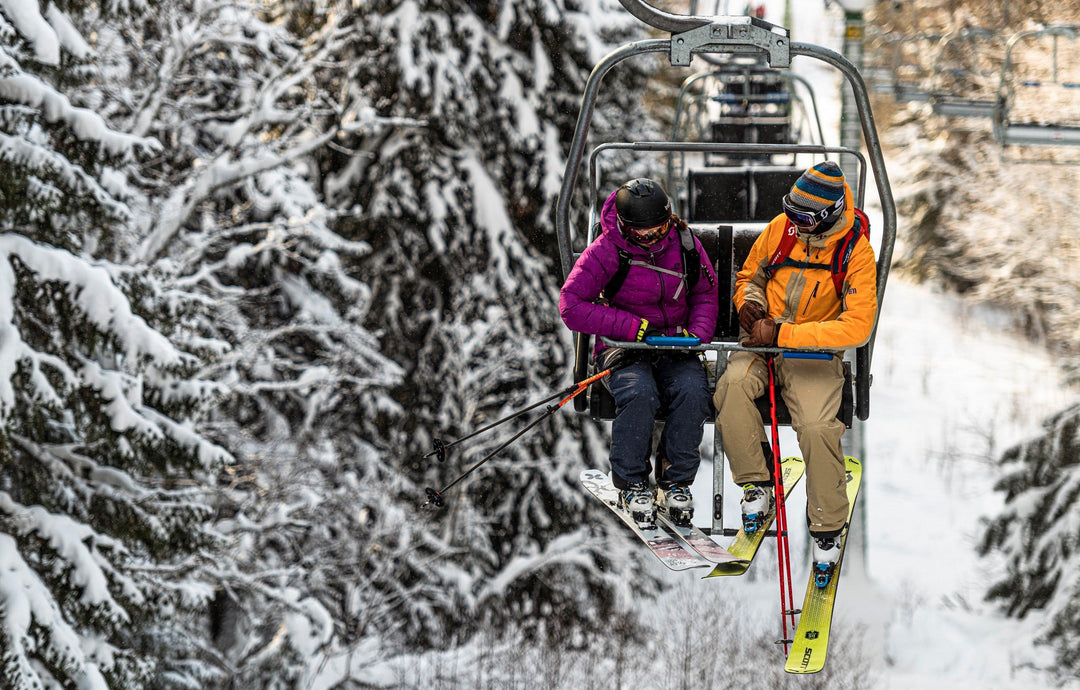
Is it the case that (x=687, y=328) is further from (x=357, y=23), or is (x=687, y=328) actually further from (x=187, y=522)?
(x=357, y=23)

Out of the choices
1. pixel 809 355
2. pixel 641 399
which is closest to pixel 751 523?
pixel 641 399

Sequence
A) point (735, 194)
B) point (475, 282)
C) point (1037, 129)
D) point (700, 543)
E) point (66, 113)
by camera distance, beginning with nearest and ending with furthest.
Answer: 1. point (700, 543)
2. point (735, 194)
3. point (1037, 129)
4. point (66, 113)
5. point (475, 282)

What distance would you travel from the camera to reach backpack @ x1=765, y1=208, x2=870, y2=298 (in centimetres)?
466

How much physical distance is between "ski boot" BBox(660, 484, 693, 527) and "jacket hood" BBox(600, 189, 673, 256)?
3.03 ft

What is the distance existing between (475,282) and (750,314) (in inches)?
462

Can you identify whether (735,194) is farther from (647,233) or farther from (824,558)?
(824,558)

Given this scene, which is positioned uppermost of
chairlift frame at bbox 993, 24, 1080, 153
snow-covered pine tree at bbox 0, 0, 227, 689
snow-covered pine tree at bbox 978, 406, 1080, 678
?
chairlift frame at bbox 993, 24, 1080, 153

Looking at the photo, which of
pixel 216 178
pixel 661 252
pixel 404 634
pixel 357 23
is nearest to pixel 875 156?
pixel 661 252

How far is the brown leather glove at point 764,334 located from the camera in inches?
179

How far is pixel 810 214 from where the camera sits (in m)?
4.48

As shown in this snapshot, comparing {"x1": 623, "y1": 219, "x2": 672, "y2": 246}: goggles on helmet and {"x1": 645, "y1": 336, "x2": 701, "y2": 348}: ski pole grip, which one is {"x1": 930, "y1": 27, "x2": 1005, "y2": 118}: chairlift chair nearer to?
{"x1": 623, "y1": 219, "x2": 672, "y2": 246}: goggles on helmet

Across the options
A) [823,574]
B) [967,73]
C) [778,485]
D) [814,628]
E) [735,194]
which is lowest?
[814,628]

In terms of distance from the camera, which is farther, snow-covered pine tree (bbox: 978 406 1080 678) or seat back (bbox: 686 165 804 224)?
snow-covered pine tree (bbox: 978 406 1080 678)

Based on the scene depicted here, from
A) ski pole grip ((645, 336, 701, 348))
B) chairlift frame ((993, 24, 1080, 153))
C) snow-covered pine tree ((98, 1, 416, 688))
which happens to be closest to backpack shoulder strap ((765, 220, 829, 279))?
ski pole grip ((645, 336, 701, 348))
